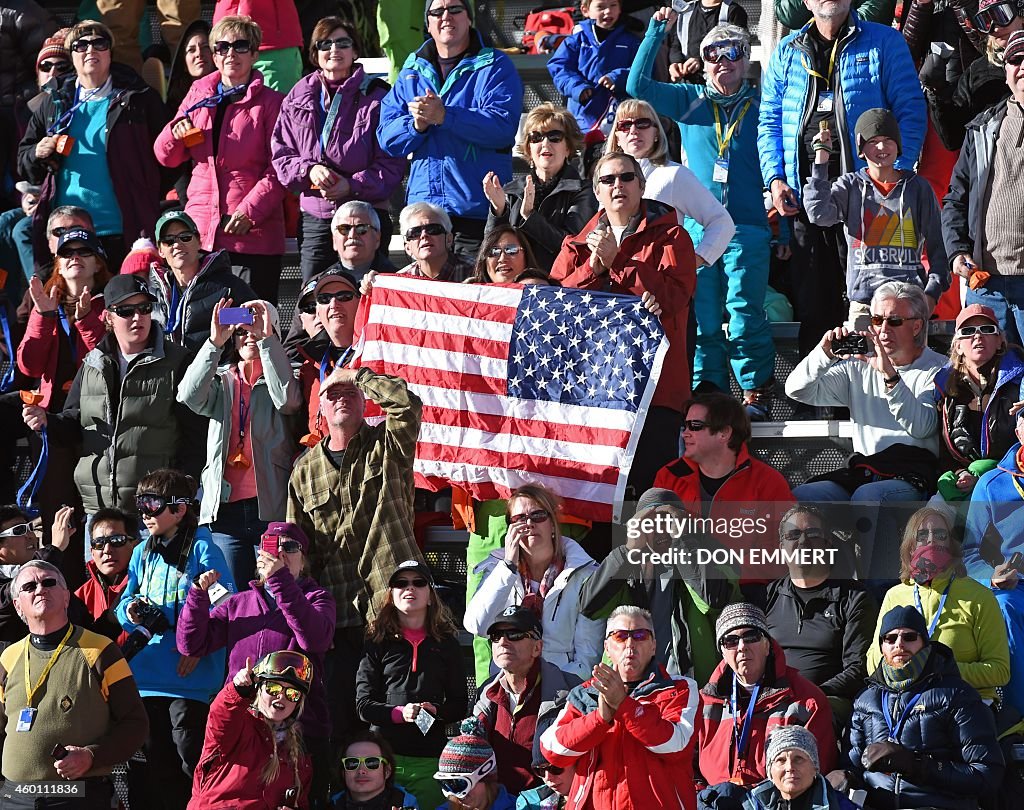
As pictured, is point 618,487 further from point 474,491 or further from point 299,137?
point 299,137

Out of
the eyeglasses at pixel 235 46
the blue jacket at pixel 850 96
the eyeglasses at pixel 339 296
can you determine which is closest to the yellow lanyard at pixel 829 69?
the blue jacket at pixel 850 96

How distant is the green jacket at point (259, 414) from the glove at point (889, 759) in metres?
3.29

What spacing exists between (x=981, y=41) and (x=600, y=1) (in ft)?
7.16

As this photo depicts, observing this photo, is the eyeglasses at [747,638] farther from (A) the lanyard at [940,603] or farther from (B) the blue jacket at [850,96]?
(B) the blue jacket at [850,96]

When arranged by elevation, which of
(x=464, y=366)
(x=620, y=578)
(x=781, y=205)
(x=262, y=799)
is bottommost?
(x=262, y=799)

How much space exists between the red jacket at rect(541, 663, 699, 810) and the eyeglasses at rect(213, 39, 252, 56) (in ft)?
17.2

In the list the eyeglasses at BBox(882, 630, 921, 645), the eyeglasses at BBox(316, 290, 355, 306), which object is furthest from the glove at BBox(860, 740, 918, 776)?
the eyeglasses at BBox(316, 290, 355, 306)

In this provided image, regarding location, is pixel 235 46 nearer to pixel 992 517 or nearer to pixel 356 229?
pixel 356 229

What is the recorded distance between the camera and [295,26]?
1327 centimetres

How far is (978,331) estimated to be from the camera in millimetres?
10109

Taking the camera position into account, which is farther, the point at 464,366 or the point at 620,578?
the point at 464,366

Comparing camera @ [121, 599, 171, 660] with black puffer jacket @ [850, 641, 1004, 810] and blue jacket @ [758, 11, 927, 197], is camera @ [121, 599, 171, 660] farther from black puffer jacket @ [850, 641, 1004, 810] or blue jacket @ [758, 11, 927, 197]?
blue jacket @ [758, 11, 927, 197]

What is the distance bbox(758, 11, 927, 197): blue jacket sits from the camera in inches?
461

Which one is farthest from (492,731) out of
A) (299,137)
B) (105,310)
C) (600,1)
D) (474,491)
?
(600,1)
